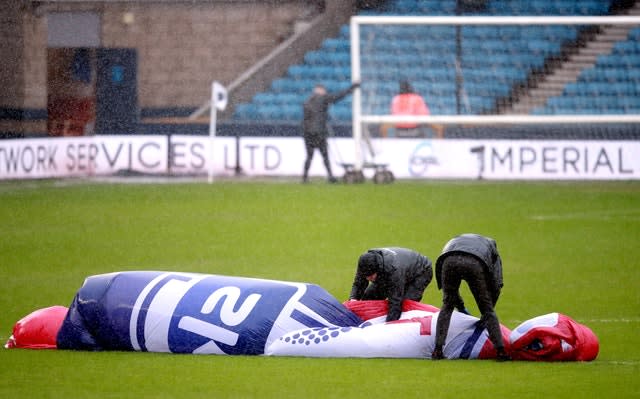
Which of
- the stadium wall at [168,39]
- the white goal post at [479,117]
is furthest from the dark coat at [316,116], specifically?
the stadium wall at [168,39]

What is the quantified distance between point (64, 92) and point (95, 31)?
3.45 metres

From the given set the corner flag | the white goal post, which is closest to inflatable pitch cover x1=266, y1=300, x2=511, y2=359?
the white goal post

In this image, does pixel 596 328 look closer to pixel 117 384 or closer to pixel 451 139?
pixel 117 384

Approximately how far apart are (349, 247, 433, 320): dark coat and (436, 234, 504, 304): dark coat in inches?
28.6

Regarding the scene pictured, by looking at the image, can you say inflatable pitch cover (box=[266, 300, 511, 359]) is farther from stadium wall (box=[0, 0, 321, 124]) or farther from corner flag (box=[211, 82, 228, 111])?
stadium wall (box=[0, 0, 321, 124])

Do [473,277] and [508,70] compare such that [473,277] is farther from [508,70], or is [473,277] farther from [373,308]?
[508,70]

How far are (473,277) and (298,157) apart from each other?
2141cm

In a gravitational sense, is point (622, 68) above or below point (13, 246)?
above

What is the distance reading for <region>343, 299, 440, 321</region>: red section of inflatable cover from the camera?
10.6m

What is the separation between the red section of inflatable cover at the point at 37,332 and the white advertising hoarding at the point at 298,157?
18.0 m

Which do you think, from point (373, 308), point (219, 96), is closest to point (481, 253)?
point (373, 308)

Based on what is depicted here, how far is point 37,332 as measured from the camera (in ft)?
34.6

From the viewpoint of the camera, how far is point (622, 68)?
29.9 meters

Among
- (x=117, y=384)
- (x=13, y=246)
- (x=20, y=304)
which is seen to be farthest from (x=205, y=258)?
(x=117, y=384)
